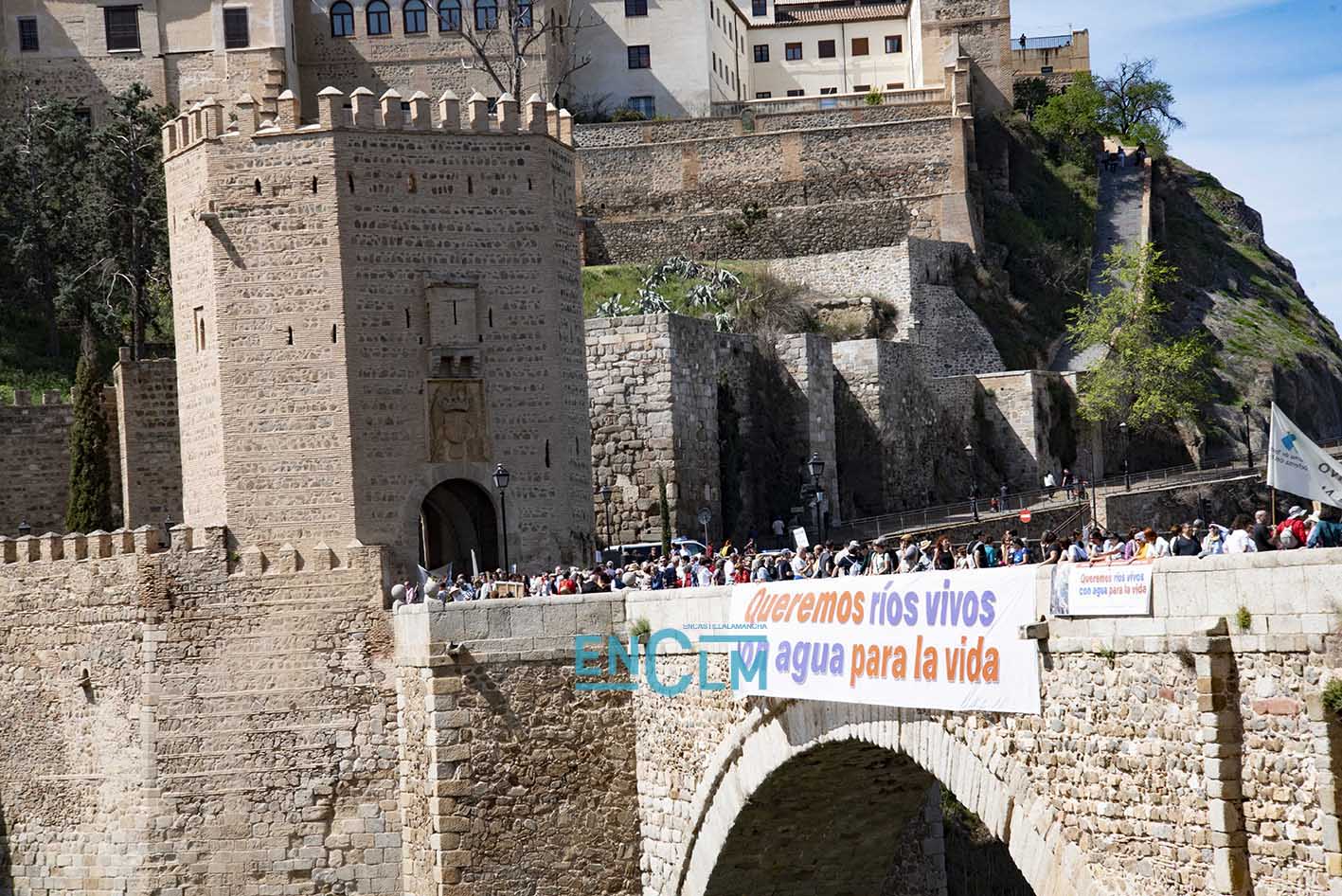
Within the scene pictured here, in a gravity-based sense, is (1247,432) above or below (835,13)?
below

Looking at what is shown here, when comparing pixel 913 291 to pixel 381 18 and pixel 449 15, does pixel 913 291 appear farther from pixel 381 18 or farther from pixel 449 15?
pixel 381 18

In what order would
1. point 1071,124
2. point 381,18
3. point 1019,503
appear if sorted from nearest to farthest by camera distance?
point 1019,503 → point 381,18 → point 1071,124

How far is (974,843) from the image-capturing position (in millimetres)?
35188

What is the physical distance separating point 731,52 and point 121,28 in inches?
848

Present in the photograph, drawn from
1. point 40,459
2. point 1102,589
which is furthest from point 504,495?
point 1102,589

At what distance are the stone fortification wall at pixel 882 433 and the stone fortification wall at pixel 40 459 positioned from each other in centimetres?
1916

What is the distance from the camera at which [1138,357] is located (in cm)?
6212

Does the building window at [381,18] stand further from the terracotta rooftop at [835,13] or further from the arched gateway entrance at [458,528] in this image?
the arched gateway entrance at [458,528]

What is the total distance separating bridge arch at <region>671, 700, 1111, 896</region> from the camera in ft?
58.7

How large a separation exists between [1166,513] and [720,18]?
2672cm

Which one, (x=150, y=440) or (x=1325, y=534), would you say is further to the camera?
(x=150, y=440)

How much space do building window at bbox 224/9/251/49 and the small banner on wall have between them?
1996 inches

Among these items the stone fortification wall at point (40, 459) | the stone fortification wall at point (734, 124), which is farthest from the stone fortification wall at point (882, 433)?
the stone fortification wall at point (40, 459)

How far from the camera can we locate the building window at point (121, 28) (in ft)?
213
